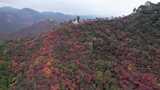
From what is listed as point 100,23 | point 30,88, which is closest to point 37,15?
point 100,23

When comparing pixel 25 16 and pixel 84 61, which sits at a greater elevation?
pixel 84 61

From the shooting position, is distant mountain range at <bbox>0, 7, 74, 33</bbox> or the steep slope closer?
the steep slope

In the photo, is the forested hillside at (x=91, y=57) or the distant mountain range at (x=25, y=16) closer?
the forested hillside at (x=91, y=57)

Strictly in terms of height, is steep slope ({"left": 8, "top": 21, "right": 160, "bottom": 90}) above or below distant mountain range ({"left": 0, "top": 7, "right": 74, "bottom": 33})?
above

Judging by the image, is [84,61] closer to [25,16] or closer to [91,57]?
[91,57]

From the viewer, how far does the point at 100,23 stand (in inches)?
1053

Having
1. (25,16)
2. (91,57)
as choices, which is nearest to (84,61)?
(91,57)

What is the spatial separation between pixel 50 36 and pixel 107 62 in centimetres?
482

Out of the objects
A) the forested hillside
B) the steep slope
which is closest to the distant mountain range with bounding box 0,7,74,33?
the forested hillside

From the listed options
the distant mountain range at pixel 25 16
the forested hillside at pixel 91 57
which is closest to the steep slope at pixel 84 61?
the forested hillside at pixel 91 57

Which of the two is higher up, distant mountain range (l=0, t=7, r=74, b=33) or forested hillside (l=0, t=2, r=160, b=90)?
forested hillside (l=0, t=2, r=160, b=90)

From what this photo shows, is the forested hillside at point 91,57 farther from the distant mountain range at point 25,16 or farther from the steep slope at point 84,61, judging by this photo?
the distant mountain range at point 25,16

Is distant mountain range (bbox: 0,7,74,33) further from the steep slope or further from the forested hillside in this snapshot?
the steep slope

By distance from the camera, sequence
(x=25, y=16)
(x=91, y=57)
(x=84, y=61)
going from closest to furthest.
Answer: (x=84, y=61) < (x=91, y=57) < (x=25, y=16)
